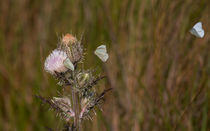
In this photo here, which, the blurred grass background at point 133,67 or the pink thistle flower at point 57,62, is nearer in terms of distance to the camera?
the pink thistle flower at point 57,62

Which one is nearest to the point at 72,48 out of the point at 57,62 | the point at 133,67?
the point at 57,62

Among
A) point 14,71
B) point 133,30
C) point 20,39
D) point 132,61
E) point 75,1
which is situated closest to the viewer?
point 132,61

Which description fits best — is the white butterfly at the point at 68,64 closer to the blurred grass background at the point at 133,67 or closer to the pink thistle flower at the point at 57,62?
the pink thistle flower at the point at 57,62

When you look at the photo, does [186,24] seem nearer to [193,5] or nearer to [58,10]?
[193,5]

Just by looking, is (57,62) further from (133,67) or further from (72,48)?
(133,67)

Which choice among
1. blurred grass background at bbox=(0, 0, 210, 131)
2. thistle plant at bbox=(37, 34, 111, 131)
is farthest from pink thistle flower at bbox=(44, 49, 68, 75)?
blurred grass background at bbox=(0, 0, 210, 131)

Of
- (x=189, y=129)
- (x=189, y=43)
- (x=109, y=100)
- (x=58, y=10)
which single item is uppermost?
(x=58, y=10)

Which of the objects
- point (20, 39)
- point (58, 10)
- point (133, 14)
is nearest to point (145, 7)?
point (133, 14)

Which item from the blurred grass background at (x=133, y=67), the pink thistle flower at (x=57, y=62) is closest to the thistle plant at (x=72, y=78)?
the pink thistle flower at (x=57, y=62)
